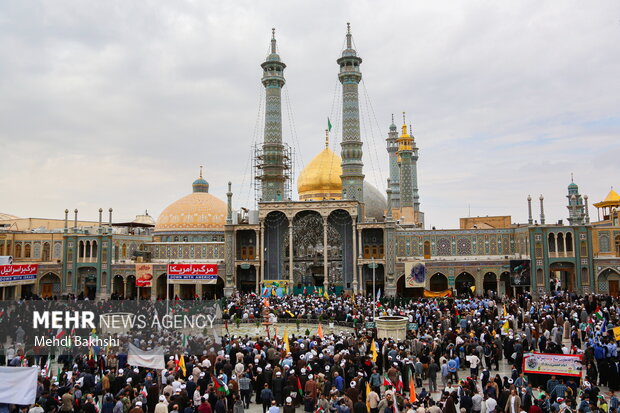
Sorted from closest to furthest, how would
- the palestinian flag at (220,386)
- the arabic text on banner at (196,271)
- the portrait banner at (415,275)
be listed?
1. the palestinian flag at (220,386)
2. the arabic text on banner at (196,271)
3. the portrait banner at (415,275)

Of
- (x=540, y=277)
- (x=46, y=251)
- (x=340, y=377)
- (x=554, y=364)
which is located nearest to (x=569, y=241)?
(x=540, y=277)

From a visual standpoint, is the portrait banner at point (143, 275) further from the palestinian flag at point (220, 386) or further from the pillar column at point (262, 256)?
the palestinian flag at point (220, 386)

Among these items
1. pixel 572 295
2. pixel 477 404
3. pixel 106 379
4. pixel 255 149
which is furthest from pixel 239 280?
pixel 477 404

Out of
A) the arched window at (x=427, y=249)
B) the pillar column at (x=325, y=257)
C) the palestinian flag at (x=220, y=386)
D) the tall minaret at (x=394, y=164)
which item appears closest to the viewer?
the palestinian flag at (x=220, y=386)

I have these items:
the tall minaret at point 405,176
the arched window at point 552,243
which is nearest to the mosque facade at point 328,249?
the arched window at point 552,243

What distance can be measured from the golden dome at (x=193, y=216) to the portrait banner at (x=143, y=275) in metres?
10.7

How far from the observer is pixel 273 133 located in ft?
162

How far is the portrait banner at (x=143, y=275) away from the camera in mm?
41812

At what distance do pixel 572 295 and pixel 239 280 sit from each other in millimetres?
26879

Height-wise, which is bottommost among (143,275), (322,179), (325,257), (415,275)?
(415,275)

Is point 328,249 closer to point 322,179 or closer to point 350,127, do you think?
point 322,179

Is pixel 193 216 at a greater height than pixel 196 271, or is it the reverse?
pixel 193 216

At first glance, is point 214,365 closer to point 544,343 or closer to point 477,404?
point 477,404

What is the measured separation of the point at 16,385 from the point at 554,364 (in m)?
13.6
